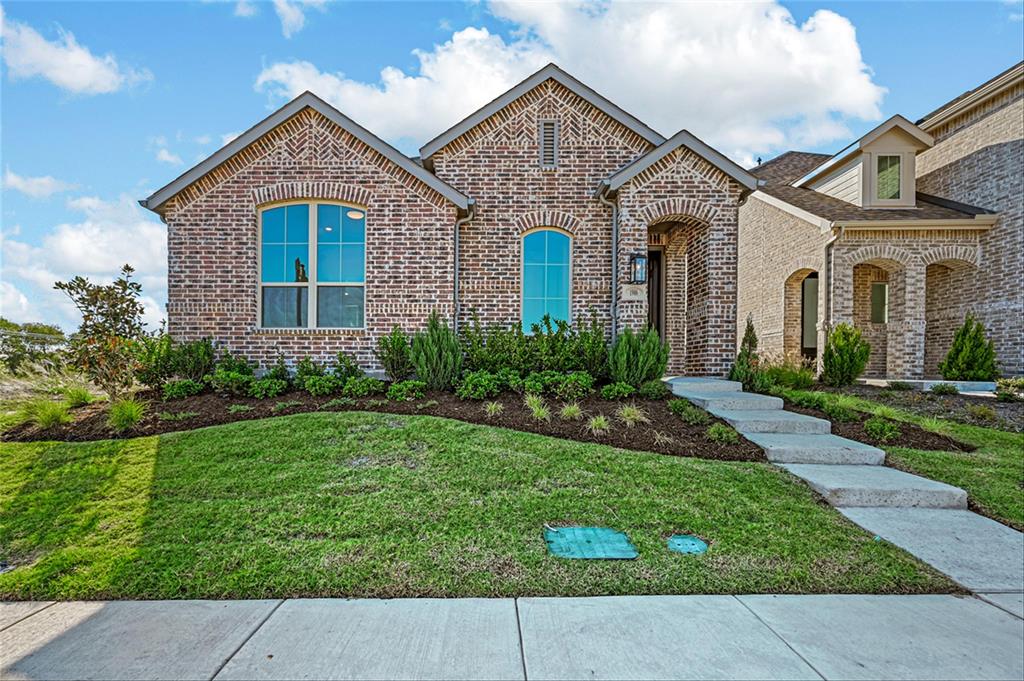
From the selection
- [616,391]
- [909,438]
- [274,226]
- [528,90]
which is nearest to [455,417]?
[616,391]

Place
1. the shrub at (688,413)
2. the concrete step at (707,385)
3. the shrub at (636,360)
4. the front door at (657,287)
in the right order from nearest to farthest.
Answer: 1. the shrub at (688,413)
2. the shrub at (636,360)
3. the concrete step at (707,385)
4. the front door at (657,287)

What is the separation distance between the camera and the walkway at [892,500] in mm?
3639

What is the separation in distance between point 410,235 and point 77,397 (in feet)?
18.0

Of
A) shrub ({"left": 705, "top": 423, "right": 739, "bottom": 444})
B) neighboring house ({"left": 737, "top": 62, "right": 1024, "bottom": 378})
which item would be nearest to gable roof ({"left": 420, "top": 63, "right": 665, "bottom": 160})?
neighboring house ({"left": 737, "top": 62, "right": 1024, "bottom": 378})

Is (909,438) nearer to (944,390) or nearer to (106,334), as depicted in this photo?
(944,390)

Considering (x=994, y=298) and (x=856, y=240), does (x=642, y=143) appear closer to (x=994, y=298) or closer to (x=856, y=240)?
(x=856, y=240)

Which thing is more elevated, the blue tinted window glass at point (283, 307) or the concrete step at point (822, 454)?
the blue tinted window glass at point (283, 307)

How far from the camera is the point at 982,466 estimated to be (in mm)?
5656

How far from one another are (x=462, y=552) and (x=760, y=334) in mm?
14815

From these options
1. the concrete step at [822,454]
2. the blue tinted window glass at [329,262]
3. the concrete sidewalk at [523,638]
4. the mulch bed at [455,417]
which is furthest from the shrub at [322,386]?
the concrete step at [822,454]

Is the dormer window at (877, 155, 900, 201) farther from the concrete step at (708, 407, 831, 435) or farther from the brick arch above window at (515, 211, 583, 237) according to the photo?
the concrete step at (708, 407, 831, 435)

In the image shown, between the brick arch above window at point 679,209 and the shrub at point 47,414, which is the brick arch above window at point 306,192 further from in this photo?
the brick arch above window at point 679,209

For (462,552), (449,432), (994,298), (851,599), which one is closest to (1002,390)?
(994,298)

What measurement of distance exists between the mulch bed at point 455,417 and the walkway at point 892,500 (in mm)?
582
